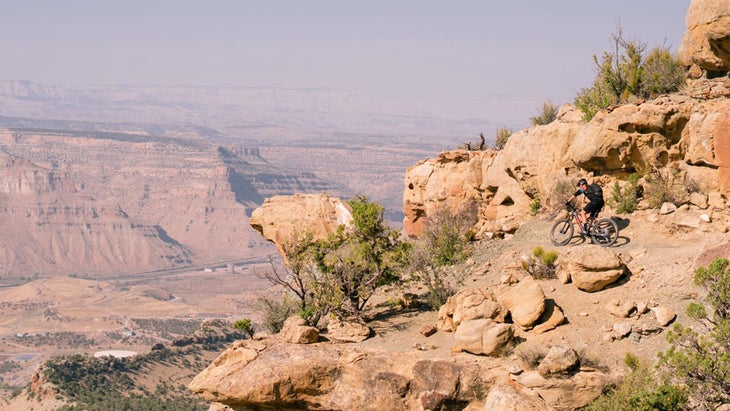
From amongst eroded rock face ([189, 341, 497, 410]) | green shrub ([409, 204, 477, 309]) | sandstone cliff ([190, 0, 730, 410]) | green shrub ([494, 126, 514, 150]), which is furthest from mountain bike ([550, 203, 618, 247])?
green shrub ([494, 126, 514, 150])

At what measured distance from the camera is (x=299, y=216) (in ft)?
117

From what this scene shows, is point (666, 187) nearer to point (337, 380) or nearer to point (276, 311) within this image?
point (337, 380)

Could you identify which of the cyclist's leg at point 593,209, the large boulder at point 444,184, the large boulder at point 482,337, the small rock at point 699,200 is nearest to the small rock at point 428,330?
the large boulder at point 482,337

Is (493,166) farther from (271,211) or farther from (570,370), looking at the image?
(570,370)

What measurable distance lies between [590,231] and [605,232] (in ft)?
2.11

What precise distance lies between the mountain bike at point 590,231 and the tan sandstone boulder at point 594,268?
3016mm

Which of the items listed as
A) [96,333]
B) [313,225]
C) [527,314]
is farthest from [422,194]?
[96,333]

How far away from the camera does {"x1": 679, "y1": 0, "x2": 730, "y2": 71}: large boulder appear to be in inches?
1056

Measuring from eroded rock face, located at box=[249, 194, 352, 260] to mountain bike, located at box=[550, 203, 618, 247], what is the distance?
9.81 m

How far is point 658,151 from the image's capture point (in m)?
28.1

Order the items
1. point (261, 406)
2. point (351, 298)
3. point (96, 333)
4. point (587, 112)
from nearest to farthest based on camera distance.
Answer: point (261, 406) → point (351, 298) → point (587, 112) → point (96, 333)

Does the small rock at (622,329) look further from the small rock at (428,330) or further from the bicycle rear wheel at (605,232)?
the bicycle rear wheel at (605,232)

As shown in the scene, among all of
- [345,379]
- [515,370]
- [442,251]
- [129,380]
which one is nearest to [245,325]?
[345,379]

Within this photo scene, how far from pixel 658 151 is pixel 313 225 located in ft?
49.3
